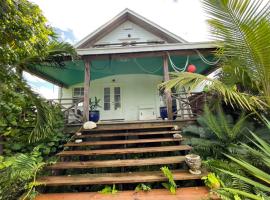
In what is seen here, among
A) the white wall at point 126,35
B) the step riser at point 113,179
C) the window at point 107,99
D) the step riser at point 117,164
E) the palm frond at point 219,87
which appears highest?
the white wall at point 126,35

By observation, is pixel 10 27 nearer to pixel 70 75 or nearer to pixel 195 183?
pixel 195 183

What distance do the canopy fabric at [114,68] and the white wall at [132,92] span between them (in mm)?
302

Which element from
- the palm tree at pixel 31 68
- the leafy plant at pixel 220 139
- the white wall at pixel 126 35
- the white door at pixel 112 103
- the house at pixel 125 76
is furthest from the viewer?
the white wall at pixel 126 35

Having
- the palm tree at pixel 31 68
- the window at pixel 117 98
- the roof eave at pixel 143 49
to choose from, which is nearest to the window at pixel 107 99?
the window at pixel 117 98

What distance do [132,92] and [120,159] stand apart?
5.08m

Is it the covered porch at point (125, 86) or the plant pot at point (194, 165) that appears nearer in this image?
the plant pot at point (194, 165)

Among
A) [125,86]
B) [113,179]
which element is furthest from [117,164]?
[125,86]

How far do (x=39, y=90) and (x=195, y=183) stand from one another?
352cm

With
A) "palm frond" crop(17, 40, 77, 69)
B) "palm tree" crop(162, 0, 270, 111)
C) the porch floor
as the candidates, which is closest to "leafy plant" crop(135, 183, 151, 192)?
the porch floor

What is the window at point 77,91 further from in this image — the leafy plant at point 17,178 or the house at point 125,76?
the leafy plant at point 17,178

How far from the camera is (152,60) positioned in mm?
7168

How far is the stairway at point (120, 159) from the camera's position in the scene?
288 centimetres

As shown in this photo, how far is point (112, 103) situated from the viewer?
8.72 meters

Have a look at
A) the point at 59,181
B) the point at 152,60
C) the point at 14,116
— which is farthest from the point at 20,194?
the point at 152,60
